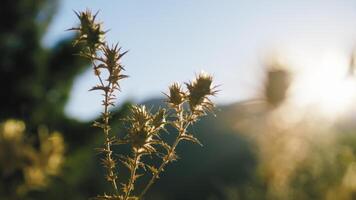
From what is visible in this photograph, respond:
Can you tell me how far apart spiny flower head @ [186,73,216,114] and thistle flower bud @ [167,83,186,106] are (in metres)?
0.04

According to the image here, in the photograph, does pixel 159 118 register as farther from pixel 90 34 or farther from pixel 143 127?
pixel 90 34

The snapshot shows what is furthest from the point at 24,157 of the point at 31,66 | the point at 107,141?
the point at 31,66

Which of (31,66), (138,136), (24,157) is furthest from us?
(31,66)

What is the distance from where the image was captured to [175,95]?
88.7 inches

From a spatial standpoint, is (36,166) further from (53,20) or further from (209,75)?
(53,20)

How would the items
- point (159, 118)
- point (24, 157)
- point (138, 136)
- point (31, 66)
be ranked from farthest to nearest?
1. point (31, 66)
2. point (24, 157)
3. point (159, 118)
4. point (138, 136)

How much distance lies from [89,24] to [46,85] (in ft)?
61.2

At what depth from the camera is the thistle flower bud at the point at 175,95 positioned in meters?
2.25

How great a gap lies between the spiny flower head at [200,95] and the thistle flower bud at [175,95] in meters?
0.04

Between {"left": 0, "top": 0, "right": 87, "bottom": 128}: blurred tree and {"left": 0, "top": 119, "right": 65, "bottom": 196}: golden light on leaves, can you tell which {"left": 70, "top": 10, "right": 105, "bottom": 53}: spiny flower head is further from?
{"left": 0, "top": 0, "right": 87, "bottom": 128}: blurred tree

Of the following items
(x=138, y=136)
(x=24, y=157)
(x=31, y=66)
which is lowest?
(x=24, y=157)

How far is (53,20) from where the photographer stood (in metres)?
21.3

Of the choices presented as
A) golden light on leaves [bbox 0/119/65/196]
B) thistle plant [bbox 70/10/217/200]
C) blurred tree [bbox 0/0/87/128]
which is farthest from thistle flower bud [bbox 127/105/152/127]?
blurred tree [bbox 0/0/87/128]

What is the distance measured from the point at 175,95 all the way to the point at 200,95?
10cm
